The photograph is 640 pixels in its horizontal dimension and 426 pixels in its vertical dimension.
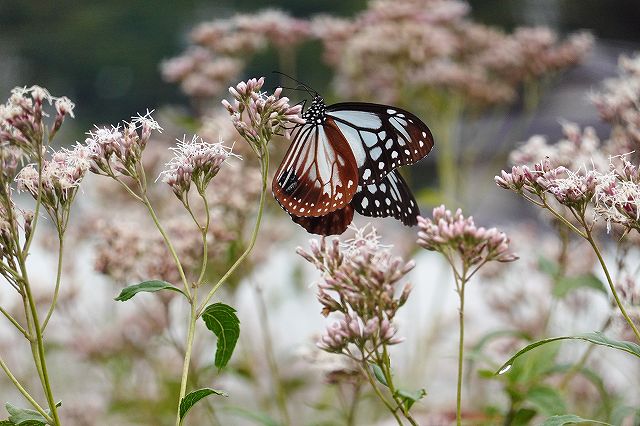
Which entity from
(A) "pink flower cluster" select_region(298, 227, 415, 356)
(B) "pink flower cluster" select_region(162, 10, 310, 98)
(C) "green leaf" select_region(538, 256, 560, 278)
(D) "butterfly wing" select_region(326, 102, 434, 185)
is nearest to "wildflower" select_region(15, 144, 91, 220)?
(A) "pink flower cluster" select_region(298, 227, 415, 356)

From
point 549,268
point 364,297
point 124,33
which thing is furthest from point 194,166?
point 124,33

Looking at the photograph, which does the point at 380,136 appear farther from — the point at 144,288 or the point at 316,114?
the point at 144,288

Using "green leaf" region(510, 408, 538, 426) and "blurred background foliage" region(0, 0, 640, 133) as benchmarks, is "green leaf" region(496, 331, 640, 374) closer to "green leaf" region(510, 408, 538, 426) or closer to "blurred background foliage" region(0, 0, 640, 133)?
"green leaf" region(510, 408, 538, 426)

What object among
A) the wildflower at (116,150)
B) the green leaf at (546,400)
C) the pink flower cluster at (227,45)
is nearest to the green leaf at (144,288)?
the wildflower at (116,150)

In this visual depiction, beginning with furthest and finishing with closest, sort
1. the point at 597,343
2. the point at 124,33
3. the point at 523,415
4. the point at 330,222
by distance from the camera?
1. the point at 124,33
2. the point at 523,415
3. the point at 330,222
4. the point at 597,343

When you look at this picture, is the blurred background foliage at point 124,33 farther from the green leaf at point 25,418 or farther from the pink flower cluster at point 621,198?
the green leaf at point 25,418
